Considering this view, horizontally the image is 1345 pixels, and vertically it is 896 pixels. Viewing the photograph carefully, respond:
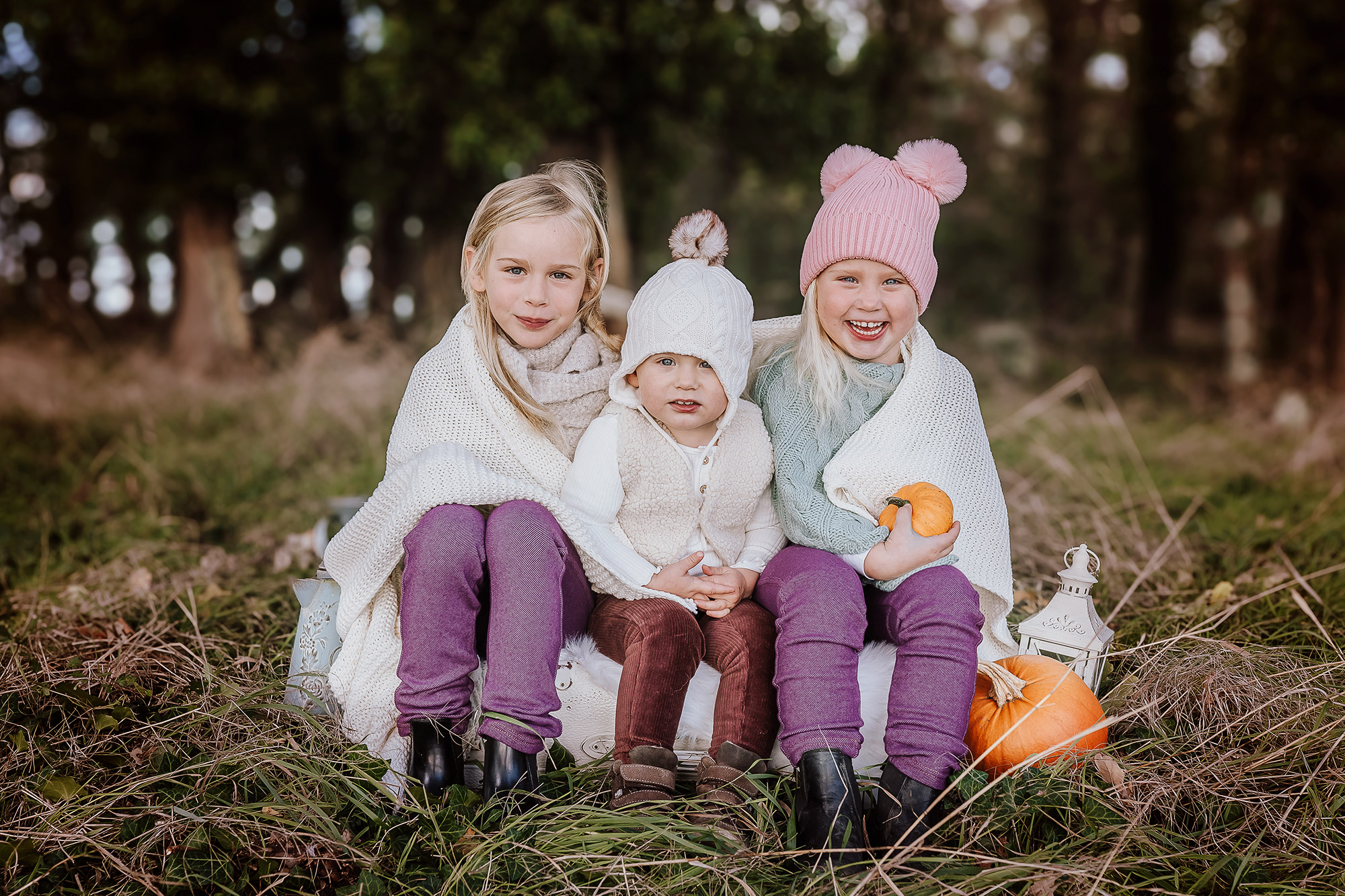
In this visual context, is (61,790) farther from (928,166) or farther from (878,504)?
(928,166)

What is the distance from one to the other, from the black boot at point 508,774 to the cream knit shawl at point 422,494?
0.29 m

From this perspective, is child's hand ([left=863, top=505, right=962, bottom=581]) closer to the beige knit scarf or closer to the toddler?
the toddler

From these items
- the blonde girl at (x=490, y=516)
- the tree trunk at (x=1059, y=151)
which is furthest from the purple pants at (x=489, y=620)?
the tree trunk at (x=1059, y=151)

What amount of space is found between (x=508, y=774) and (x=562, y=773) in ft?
0.76

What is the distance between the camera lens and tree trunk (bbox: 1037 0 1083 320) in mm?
15203

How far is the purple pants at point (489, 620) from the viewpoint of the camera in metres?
2.11

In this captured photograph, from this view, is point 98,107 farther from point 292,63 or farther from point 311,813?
point 311,813

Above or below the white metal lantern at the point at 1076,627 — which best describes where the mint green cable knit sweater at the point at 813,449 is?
above

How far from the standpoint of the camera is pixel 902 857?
1809mm

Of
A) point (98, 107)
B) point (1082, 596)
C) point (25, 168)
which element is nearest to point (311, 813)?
point (1082, 596)

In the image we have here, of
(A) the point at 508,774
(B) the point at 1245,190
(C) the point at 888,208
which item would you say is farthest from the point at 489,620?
(B) the point at 1245,190

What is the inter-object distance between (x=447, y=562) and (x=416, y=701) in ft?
1.04

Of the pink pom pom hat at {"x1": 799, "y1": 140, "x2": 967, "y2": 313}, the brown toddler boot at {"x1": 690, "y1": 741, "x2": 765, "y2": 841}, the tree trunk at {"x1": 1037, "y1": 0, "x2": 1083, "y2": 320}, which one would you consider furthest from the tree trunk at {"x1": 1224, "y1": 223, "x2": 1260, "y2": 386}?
the brown toddler boot at {"x1": 690, "y1": 741, "x2": 765, "y2": 841}

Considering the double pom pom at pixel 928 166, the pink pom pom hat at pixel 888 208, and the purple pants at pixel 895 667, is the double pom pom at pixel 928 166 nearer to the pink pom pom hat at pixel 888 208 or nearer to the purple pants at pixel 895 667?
the pink pom pom hat at pixel 888 208
